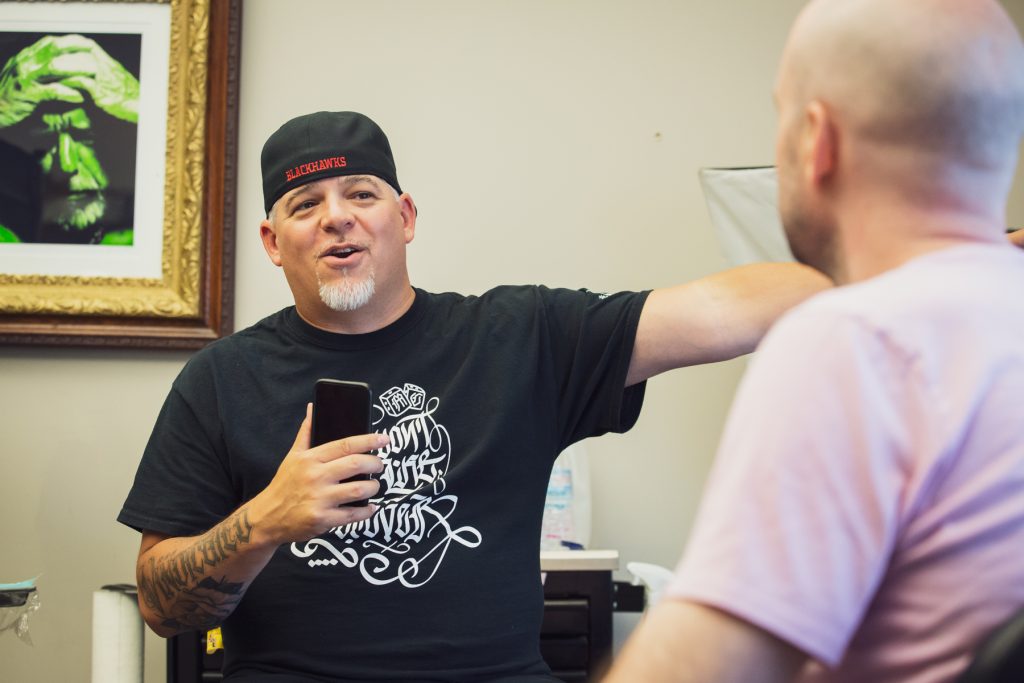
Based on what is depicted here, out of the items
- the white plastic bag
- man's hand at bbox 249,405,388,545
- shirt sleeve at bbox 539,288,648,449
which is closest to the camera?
man's hand at bbox 249,405,388,545

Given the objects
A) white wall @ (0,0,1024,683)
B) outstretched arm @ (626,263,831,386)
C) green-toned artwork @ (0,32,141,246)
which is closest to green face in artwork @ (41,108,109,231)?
green-toned artwork @ (0,32,141,246)

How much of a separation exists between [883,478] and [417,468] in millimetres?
1025

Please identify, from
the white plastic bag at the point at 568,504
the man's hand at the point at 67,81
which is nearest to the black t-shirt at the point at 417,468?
the white plastic bag at the point at 568,504

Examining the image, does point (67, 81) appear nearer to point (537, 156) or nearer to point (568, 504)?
point (537, 156)

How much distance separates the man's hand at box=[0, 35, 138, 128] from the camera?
8.25ft

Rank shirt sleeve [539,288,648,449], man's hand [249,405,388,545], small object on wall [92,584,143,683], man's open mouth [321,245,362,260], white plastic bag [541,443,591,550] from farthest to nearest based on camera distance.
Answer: white plastic bag [541,443,591,550]
small object on wall [92,584,143,683]
man's open mouth [321,245,362,260]
shirt sleeve [539,288,648,449]
man's hand [249,405,388,545]

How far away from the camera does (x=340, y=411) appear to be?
136 cm

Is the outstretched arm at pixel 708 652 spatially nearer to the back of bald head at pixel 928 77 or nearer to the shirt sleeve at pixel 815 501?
the shirt sleeve at pixel 815 501

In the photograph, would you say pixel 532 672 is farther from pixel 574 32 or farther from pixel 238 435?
pixel 574 32

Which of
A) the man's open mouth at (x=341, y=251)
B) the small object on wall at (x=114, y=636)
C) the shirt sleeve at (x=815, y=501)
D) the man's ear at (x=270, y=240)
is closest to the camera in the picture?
the shirt sleeve at (x=815, y=501)

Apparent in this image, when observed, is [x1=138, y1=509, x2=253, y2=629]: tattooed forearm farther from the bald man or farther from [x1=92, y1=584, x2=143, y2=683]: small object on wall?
the bald man

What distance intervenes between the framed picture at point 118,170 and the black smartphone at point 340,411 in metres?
1.20

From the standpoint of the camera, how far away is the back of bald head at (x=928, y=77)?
0.66m

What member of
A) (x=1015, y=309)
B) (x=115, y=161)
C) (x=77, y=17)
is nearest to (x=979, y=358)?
(x=1015, y=309)
